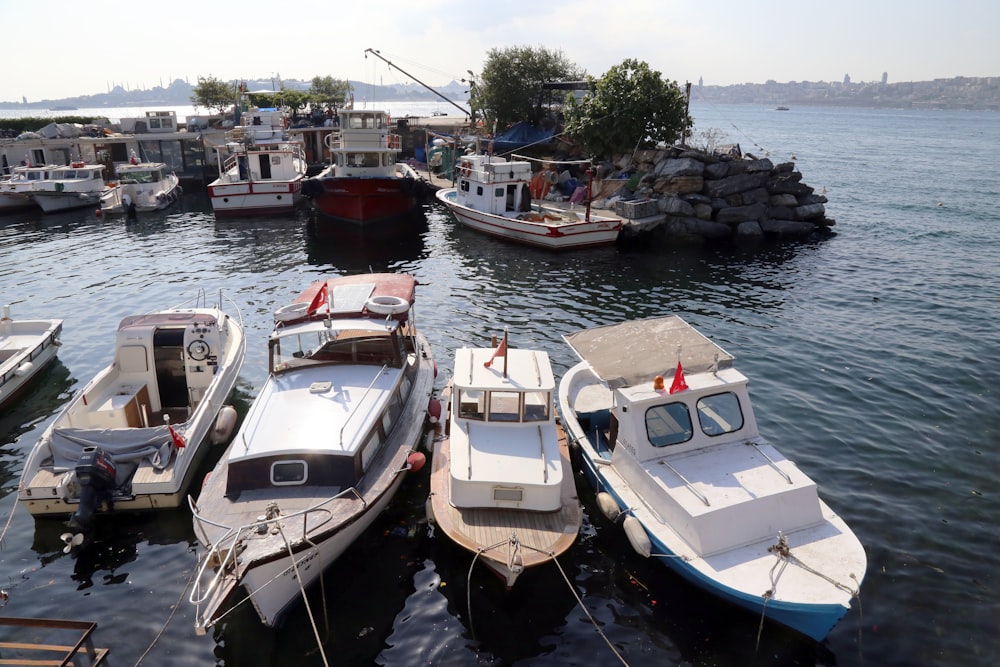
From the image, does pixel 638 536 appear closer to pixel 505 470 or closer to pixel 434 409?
pixel 505 470

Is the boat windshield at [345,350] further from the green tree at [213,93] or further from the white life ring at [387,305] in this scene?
the green tree at [213,93]

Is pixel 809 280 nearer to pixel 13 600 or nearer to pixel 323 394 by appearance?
pixel 323 394

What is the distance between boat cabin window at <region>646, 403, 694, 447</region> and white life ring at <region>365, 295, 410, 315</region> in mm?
6300

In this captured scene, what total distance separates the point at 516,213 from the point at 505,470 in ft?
86.6

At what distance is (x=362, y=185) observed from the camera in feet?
120

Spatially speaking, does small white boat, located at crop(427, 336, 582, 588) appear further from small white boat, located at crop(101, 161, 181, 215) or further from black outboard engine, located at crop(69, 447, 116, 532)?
small white boat, located at crop(101, 161, 181, 215)

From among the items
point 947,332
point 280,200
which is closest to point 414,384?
point 947,332

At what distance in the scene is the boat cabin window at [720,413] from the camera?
11.6m

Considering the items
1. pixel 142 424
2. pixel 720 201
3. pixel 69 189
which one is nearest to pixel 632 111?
pixel 720 201

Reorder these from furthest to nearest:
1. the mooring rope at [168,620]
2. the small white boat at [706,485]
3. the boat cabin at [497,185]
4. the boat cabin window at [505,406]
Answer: the boat cabin at [497,185]
the boat cabin window at [505,406]
the mooring rope at [168,620]
the small white boat at [706,485]

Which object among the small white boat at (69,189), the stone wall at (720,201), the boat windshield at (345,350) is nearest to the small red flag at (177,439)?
the boat windshield at (345,350)

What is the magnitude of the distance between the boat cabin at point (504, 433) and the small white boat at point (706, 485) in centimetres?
130

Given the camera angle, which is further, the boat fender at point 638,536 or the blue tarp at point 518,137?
the blue tarp at point 518,137

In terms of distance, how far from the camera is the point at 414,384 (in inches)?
585
